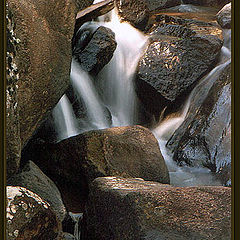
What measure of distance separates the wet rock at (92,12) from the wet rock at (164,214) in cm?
427

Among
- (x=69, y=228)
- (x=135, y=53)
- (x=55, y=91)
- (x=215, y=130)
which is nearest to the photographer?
(x=69, y=228)

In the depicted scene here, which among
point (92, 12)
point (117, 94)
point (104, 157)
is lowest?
point (117, 94)

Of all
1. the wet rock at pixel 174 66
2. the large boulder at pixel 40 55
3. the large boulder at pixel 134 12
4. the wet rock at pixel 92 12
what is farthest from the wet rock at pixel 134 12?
the large boulder at pixel 40 55

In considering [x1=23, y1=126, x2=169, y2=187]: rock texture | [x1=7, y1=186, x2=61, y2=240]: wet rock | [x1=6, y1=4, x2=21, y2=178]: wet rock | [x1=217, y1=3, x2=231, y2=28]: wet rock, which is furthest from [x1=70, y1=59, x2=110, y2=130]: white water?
[x1=7, y1=186, x2=61, y2=240]: wet rock

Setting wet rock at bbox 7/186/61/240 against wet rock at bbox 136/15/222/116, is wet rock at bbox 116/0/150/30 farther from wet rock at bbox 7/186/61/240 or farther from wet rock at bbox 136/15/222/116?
wet rock at bbox 7/186/61/240

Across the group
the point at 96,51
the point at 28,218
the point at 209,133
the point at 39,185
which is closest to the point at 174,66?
the point at 96,51

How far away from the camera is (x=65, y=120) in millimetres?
4906

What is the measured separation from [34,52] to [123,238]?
5.06 feet

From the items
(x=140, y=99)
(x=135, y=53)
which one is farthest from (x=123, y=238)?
(x=135, y=53)

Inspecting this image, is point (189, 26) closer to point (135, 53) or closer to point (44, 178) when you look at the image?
point (135, 53)

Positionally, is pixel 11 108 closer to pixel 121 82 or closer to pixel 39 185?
pixel 39 185

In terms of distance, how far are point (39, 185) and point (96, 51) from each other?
3.32m

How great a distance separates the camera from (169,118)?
5.73 meters

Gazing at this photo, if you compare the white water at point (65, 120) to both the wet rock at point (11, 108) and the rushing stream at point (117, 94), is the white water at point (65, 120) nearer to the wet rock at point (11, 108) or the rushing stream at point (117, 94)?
the rushing stream at point (117, 94)
